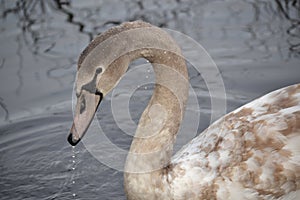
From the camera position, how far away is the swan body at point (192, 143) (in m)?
3.64

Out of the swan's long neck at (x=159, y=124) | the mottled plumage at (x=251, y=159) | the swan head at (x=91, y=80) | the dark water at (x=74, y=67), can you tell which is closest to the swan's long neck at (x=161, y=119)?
the swan's long neck at (x=159, y=124)

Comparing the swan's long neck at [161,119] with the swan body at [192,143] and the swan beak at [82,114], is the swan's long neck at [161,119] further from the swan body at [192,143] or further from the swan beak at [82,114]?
the swan beak at [82,114]

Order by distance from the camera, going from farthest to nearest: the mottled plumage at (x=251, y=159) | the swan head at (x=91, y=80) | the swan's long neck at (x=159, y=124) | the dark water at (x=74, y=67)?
the dark water at (x=74, y=67), the swan's long neck at (x=159, y=124), the mottled plumage at (x=251, y=159), the swan head at (x=91, y=80)

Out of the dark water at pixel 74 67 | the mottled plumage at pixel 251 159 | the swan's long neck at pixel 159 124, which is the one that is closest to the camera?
the mottled plumage at pixel 251 159

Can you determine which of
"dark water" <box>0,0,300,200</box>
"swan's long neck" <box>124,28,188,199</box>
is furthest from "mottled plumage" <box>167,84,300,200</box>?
"dark water" <box>0,0,300,200</box>

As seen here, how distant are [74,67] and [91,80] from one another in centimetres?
269

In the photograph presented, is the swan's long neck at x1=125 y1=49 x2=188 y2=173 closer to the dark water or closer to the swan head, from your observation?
the swan head

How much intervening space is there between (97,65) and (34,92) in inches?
99.0

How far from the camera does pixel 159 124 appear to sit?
4.05 meters

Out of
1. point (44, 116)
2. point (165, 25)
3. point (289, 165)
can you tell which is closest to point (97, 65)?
point (289, 165)

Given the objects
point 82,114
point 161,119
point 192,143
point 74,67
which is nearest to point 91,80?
point 82,114

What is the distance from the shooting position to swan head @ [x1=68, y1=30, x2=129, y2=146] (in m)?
3.54

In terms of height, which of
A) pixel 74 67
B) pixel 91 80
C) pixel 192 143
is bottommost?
pixel 74 67

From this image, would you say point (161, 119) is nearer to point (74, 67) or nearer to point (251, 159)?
point (251, 159)
